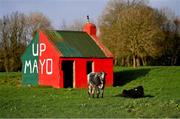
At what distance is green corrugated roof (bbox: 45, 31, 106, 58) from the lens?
48.6 metres

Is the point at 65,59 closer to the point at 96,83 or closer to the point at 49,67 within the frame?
the point at 49,67

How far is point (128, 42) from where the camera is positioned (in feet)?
265

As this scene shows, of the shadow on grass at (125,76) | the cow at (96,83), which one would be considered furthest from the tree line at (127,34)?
the cow at (96,83)

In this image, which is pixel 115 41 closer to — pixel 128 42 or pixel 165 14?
pixel 128 42

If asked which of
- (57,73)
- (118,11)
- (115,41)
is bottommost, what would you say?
(57,73)

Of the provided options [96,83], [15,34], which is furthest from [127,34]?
[96,83]

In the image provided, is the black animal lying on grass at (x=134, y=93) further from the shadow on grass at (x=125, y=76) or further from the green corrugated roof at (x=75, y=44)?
the shadow on grass at (x=125, y=76)

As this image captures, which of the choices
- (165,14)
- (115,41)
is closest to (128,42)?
(115,41)

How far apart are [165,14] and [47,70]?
62.5 meters

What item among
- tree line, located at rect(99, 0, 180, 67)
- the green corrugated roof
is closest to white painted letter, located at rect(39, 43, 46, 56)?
the green corrugated roof

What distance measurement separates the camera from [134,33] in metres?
79.2

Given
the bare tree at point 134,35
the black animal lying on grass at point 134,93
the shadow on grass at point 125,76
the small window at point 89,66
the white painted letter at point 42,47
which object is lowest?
the black animal lying on grass at point 134,93

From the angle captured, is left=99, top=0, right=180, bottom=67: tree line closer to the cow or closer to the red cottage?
the red cottage

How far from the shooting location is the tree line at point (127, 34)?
262 feet
